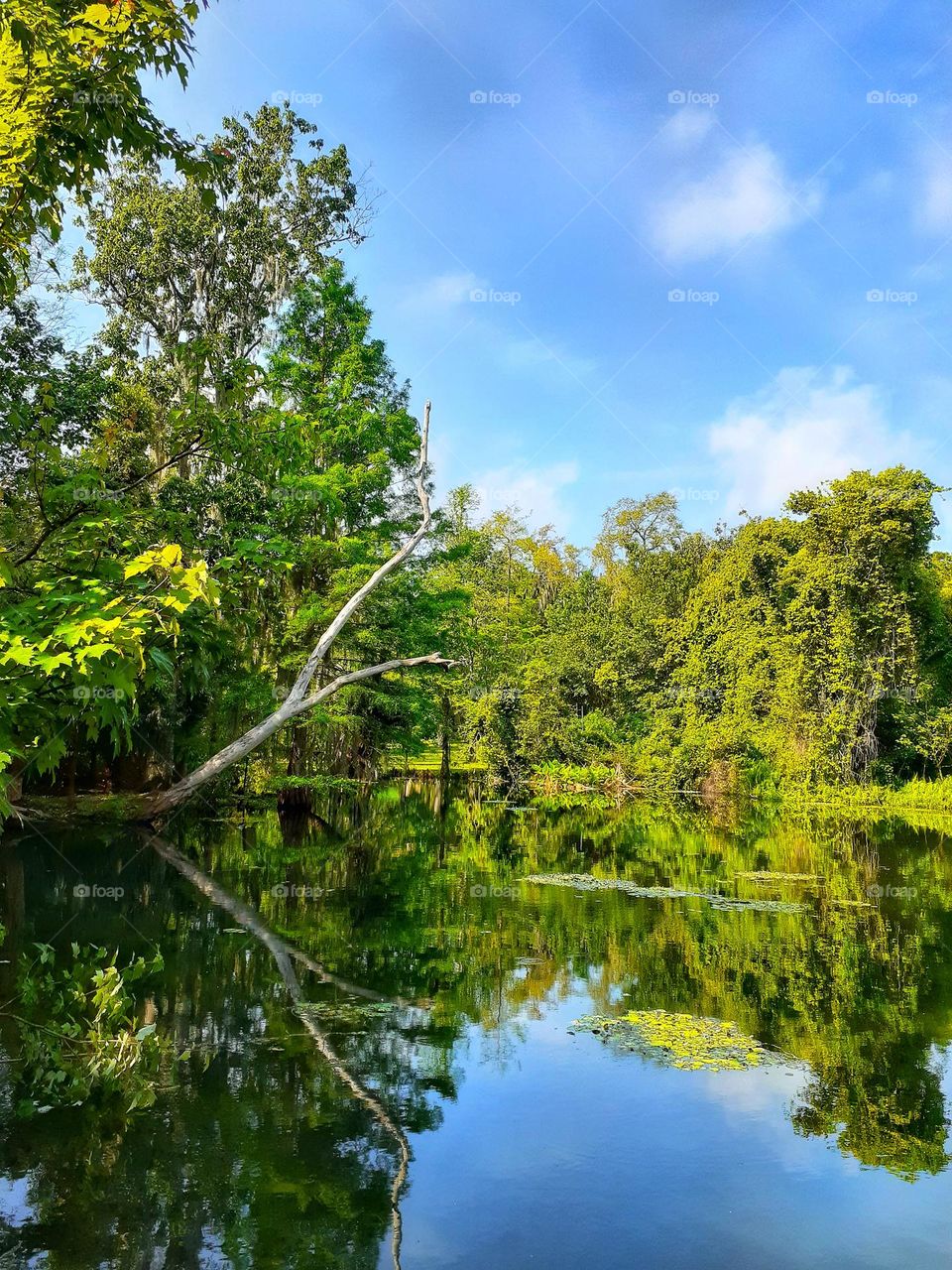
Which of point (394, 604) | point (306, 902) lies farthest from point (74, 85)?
point (394, 604)

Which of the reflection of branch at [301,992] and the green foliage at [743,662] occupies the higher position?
the green foliage at [743,662]

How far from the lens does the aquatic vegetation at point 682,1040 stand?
6.36 m

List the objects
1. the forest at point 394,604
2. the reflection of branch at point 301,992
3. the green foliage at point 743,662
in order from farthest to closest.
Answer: the green foliage at point 743,662 < the forest at point 394,604 < the reflection of branch at point 301,992

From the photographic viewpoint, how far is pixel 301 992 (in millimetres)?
7715

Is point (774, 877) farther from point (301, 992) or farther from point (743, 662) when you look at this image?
point (743, 662)

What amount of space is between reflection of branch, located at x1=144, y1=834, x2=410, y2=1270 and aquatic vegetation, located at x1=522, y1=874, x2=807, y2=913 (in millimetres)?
4665

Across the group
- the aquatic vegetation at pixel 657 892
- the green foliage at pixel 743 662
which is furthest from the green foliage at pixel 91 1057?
the green foliage at pixel 743 662

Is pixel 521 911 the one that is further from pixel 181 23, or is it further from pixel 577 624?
pixel 577 624

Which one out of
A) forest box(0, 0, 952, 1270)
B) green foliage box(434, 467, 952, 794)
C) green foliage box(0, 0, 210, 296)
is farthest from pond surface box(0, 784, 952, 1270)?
green foliage box(434, 467, 952, 794)

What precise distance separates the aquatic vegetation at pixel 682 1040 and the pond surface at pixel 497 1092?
0.12m

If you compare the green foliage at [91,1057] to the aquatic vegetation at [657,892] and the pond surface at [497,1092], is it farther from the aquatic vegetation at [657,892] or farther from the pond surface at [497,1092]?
the aquatic vegetation at [657,892]

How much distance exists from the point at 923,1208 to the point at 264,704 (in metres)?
17.4

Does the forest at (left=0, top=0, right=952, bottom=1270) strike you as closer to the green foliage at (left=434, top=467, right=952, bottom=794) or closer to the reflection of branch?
the reflection of branch

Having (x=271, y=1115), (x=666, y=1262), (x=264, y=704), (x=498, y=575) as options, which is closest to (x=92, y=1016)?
(x=271, y=1115)
